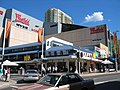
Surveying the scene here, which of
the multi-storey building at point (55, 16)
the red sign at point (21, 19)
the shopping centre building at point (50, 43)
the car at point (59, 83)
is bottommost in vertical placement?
the car at point (59, 83)

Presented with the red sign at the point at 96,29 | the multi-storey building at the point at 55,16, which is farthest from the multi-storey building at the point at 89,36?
the multi-storey building at the point at 55,16

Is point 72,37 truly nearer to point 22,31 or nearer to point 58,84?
point 22,31

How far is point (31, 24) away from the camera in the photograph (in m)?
87.9

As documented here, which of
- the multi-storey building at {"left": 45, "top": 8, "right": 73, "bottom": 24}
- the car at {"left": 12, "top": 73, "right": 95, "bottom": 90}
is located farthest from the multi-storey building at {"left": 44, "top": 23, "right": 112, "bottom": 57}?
the car at {"left": 12, "top": 73, "right": 95, "bottom": 90}

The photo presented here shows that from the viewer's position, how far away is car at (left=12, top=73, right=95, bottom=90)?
24.2ft

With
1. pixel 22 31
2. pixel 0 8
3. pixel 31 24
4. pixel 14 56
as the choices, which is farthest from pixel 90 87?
pixel 31 24

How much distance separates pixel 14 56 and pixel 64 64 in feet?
59.1

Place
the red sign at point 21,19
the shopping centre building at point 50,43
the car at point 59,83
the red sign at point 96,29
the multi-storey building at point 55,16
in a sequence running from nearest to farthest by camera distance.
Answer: the car at point 59,83
the shopping centre building at point 50,43
the red sign at point 96,29
the red sign at point 21,19
the multi-storey building at point 55,16

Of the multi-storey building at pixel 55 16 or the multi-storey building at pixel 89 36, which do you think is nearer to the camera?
the multi-storey building at pixel 89 36

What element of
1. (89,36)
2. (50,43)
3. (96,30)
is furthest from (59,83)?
(89,36)

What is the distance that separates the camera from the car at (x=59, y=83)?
7391mm

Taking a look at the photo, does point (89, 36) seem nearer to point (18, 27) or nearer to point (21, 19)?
point (18, 27)

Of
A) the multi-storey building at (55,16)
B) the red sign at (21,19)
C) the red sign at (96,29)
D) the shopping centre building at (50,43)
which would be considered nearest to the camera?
the shopping centre building at (50,43)

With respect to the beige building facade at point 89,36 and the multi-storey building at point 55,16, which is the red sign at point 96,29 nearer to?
the beige building facade at point 89,36
